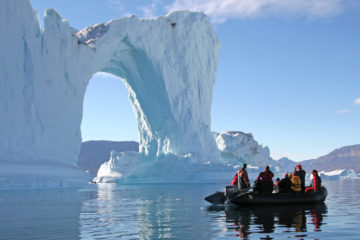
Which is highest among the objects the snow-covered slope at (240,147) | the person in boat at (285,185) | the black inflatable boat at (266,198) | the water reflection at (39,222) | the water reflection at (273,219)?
the snow-covered slope at (240,147)

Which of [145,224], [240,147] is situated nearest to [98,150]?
[240,147]

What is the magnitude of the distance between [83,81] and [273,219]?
20045 mm

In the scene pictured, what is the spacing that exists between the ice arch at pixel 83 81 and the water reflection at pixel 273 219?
12749mm

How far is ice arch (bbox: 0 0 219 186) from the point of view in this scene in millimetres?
20406

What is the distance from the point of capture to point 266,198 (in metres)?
10.3

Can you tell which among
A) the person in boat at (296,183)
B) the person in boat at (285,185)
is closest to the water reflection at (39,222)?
the person in boat at (285,185)

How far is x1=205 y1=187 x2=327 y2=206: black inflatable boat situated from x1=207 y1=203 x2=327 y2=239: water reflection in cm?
15

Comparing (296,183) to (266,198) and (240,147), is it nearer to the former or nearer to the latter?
(266,198)

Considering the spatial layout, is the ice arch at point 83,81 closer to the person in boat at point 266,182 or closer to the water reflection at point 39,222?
the water reflection at point 39,222

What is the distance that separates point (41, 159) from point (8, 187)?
2907mm

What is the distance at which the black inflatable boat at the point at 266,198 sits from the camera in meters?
10.2

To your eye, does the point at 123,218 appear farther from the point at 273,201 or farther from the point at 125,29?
the point at 125,29

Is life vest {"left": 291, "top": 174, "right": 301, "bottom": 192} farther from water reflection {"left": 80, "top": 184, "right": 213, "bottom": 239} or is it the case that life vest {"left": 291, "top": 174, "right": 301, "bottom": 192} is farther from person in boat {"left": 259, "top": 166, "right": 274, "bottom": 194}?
water reflection {"left": 80, "top": 184, "right": 213, "bottom": 239}

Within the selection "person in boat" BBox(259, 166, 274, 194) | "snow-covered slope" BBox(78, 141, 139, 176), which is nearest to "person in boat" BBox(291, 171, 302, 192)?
"person in boat" BBox(259, 166, 274, 194)
